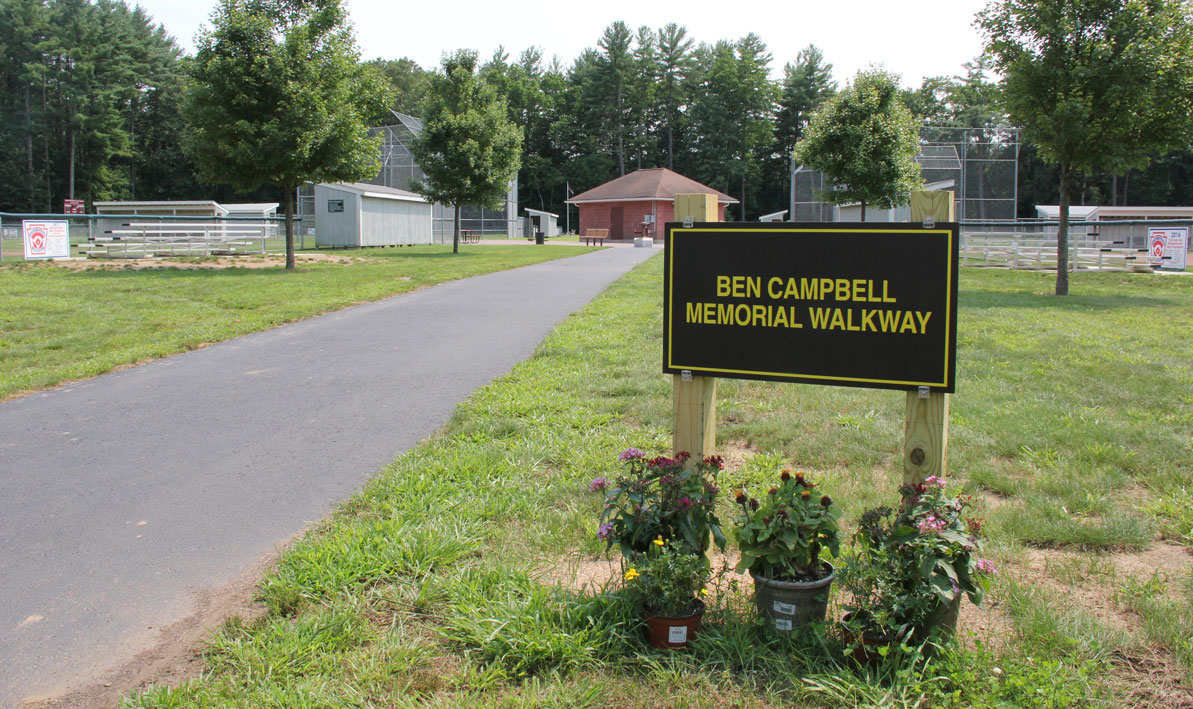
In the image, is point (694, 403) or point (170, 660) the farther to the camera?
point (694, 403)

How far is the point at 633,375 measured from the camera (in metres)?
7.81

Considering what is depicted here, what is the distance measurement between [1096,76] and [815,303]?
15.5 meters

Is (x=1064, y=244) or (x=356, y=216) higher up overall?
(x=356, y=216)

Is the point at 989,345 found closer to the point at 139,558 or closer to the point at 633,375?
the point at 633,375

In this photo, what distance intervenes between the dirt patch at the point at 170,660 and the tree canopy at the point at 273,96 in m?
18.7

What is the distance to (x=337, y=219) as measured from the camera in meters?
36.7

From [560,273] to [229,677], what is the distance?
18.9 m

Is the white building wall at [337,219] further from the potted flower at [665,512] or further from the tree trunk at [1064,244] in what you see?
the potted flower at [665,512]

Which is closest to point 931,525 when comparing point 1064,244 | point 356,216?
point 1064,244

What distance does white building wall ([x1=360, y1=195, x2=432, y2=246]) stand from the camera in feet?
121

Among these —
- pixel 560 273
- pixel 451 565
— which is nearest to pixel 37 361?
pixel 451 565

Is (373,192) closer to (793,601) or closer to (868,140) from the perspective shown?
(868,140)

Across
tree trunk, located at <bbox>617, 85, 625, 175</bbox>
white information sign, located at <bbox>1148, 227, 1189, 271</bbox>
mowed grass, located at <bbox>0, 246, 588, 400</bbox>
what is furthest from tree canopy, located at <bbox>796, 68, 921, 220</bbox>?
tree trunk, located at <bbox>617, 85, 625, 175</bbox>

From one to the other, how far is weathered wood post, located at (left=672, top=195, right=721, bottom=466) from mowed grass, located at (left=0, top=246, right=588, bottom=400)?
256 inches
